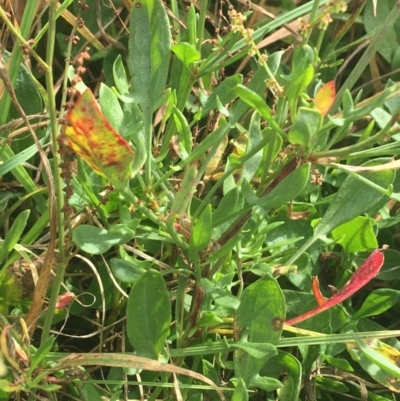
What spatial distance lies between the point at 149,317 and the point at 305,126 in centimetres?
31

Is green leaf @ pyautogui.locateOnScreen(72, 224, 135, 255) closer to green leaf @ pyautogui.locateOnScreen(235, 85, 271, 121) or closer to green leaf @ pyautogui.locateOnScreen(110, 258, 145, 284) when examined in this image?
green leaf @ pyautogui.locateOnScreen(110, 258, 145, 284)

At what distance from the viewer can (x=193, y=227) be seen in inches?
28.0

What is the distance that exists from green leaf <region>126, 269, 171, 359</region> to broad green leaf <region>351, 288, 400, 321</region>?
0.32m

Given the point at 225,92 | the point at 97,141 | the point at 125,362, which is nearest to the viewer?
the point at 97,141

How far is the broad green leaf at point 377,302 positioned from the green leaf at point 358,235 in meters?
0.07

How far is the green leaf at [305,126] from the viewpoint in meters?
0.58

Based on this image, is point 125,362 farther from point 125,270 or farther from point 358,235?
point 358,235

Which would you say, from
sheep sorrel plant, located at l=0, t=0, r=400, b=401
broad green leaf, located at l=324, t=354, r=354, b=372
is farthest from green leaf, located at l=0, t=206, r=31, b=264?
broad green leaf, located at l=324, t=354, r=354, b=372

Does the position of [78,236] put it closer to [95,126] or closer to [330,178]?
[95,126]

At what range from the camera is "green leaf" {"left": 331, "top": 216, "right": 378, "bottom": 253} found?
3.05 ft

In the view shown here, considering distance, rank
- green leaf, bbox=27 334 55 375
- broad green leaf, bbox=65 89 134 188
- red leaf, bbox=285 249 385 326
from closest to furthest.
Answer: broad green leaf, bbox=65 89 134 188, green leaf, bbox=27 334 55 375, red leaf, bbox=285 249 385 326

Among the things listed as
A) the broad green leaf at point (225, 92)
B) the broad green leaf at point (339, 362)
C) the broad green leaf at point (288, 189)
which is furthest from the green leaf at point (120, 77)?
the broad green leaf at point (339, 362)

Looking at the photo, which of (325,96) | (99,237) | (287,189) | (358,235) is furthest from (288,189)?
(358,235)

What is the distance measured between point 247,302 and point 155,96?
26 centimetres
